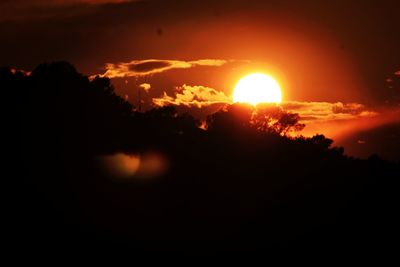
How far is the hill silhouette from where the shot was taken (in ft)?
185

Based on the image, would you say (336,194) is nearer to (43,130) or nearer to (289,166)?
(289,166)

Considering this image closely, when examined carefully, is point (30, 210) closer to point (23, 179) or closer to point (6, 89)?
point (23, 179)

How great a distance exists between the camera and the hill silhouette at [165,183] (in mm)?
56469

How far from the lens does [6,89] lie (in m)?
71.8

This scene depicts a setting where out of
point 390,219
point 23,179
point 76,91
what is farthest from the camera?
point 76,91

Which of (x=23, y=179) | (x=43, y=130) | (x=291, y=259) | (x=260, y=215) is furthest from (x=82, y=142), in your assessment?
(x=291, y=259)

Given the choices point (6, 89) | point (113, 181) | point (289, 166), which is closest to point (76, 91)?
point (6, 89)

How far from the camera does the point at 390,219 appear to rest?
68625 mm

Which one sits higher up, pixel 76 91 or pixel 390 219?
pixel 76 91

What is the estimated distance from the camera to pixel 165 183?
64062mm

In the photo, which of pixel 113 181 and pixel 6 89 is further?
pixel 6 89

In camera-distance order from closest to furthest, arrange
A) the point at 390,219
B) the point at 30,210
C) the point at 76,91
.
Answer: the point at 30,210
the point at 390,219
the point at 76,91

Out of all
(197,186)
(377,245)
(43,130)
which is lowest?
(377,245)

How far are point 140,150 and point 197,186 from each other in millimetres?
8425
